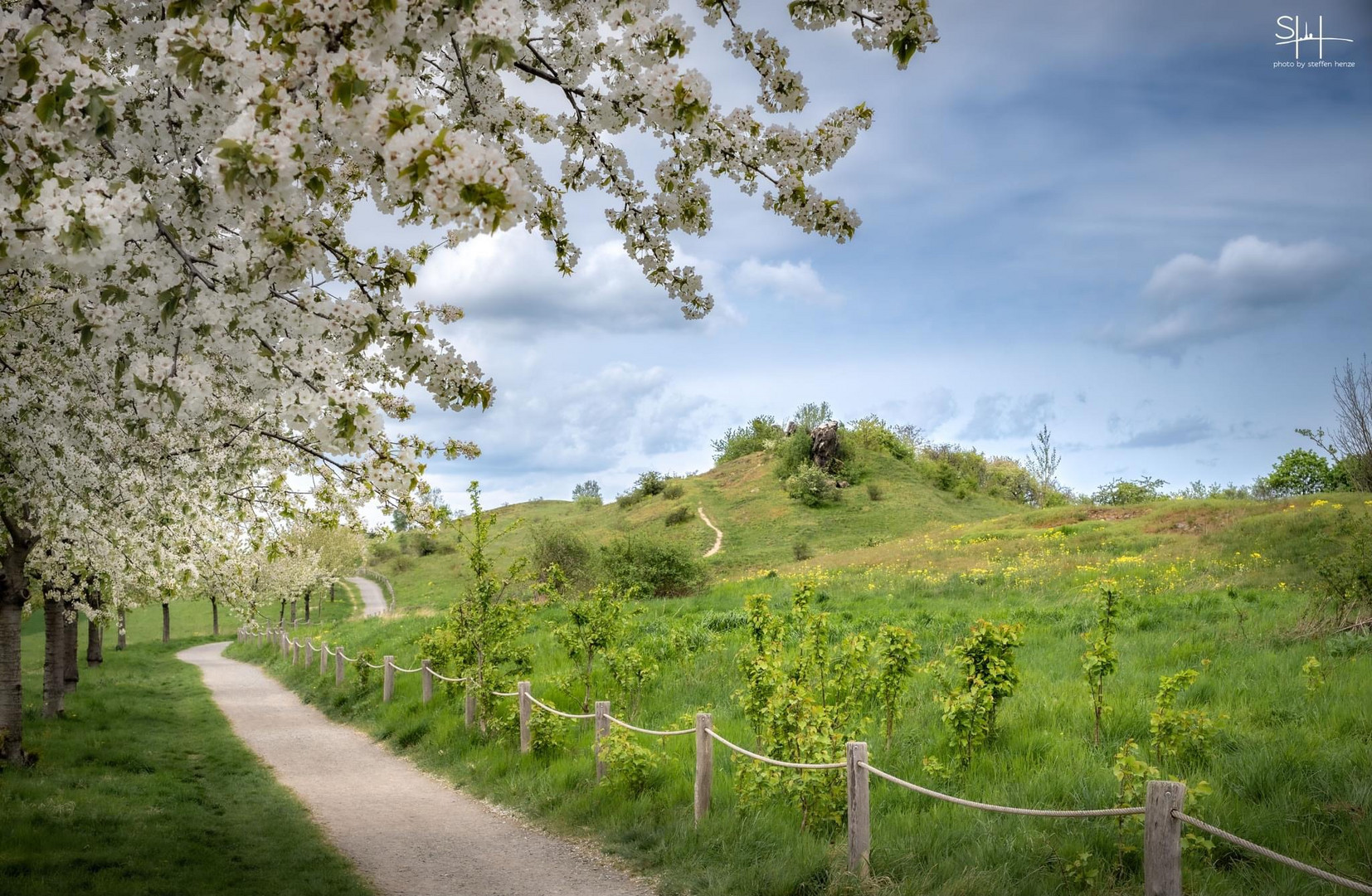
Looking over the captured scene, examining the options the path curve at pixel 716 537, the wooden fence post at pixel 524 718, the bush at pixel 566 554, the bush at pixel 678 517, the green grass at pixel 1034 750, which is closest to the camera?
the green grass at pixel 1034 750

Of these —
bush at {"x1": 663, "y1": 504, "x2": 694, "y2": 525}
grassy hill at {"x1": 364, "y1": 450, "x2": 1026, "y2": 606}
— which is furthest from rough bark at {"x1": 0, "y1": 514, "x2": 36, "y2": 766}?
bush at {"x1": 663, "y1": 504, "x2": 694, "y2": 525}

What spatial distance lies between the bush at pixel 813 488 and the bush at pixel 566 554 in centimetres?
2230

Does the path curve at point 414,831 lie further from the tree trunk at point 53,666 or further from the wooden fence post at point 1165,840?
the wooden fence post at point 1165,840

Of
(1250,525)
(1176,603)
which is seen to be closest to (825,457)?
(1250,525)

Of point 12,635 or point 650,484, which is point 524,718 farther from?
point 650,484

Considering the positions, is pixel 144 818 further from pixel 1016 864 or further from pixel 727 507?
pixel 727 507

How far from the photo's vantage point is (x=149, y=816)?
9.13m

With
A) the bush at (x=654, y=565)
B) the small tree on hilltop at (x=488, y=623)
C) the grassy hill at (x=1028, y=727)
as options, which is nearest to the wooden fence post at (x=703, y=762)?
the grassy hill at (x=1028, y=727)

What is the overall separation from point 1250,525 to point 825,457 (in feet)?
112

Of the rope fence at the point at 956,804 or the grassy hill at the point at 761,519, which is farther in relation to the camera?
the grassy hill at the point at 761,519

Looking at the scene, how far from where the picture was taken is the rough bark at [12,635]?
1123cm

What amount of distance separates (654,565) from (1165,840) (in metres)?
25.5

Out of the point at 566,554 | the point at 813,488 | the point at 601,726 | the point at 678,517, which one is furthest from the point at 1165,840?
the point at 678,517

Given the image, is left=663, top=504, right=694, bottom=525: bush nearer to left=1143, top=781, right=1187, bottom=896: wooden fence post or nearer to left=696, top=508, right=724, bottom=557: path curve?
left=696, top=508, right=724, bottom=557: path curve
